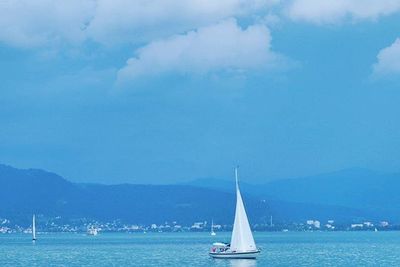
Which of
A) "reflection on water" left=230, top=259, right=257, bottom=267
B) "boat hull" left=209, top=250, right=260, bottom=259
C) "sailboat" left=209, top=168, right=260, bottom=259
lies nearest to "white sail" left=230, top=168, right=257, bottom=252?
"sailboat" left=209, top=168, right=260, bottom=259

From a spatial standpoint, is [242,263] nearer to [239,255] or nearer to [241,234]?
[239,255]

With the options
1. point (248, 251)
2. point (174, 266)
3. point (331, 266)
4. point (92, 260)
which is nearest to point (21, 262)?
point (92, 260)

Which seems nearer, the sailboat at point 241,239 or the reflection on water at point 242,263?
the sailboat at point 241,239

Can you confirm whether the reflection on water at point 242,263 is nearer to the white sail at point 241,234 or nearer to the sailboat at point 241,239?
the sailboat at point 241,239

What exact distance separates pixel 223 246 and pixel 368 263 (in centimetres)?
1685

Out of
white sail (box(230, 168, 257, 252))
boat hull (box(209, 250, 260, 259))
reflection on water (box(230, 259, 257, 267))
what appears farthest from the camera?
reflection on water (box(230, 259, 257, 267))

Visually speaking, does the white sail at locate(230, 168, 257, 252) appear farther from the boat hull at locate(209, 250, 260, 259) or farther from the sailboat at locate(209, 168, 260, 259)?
the boat hull at locate(209, 250, 260, 259)

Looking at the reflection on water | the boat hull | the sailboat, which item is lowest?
the reflection on water

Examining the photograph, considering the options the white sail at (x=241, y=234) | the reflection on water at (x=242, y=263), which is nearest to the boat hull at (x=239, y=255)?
the white sail at (x=241, y=234)

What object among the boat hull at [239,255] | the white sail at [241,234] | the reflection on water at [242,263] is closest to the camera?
the white sail at [241,234]

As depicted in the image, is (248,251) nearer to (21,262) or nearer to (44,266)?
(44,266)

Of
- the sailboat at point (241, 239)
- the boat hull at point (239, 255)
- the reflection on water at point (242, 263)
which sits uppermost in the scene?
the sailboat at point (241, 239)

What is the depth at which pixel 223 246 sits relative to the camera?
338ft

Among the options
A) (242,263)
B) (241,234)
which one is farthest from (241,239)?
(242,263)
